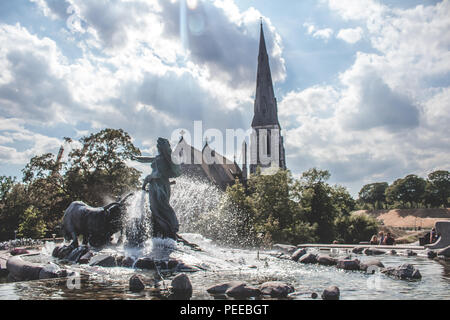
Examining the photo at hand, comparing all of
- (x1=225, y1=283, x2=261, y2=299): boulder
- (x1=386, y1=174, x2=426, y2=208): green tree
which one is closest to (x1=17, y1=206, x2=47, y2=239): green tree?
(x1=225, y1=283, x2=261, y2=299): boulder

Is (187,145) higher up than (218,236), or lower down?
higher up

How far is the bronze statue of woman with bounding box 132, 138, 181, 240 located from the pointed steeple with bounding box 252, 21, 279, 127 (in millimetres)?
55446

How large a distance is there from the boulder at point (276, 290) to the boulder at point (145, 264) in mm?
4431

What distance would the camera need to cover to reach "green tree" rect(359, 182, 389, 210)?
115 m

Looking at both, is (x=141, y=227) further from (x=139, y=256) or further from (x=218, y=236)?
(x=218, y=236)

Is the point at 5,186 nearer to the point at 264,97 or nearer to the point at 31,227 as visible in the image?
the point at 31,227

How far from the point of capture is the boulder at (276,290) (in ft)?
23.4

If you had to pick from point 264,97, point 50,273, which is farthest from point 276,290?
point 264,97

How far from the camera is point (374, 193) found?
116 metres

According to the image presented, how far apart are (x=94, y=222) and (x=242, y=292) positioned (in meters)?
9.48

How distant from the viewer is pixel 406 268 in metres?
9.77

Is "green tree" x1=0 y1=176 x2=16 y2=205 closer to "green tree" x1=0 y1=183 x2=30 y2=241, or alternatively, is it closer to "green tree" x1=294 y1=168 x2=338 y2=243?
"green tree" x1=0 y1=183 x2=30 y2=241
